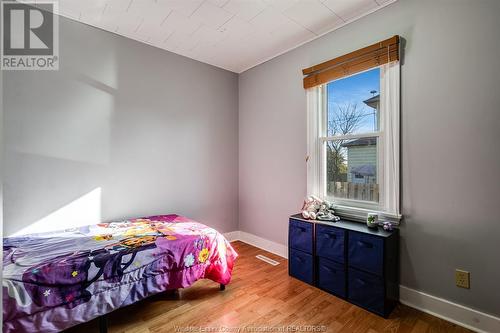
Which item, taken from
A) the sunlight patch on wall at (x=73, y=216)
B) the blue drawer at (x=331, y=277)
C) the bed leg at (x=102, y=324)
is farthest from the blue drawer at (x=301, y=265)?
the sunlight patch on wall at (x=73, y=216)

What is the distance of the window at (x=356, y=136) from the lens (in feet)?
7.44

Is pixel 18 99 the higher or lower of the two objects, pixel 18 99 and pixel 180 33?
the lower

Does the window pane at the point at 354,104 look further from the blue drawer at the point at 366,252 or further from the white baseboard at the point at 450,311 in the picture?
the white baseboard at the point at 450,311

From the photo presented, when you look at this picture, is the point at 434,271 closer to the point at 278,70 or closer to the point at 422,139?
the point at 422,139

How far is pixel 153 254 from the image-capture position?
1983mm

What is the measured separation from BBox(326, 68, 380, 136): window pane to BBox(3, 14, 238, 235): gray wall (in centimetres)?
155

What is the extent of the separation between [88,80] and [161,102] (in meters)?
0.76

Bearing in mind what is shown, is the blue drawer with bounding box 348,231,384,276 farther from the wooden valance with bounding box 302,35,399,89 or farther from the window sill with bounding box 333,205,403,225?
the wooden valance with bounding box 302,35,399,89

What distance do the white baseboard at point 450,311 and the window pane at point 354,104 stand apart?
1480 mm

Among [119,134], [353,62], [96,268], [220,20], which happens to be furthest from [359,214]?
[119,134]

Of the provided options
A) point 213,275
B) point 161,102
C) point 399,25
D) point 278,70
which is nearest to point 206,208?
point 213,275

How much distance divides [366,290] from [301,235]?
0.73 metres

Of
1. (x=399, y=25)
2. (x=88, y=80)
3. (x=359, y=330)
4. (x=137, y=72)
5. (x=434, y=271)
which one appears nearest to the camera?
(x=359, y=330)

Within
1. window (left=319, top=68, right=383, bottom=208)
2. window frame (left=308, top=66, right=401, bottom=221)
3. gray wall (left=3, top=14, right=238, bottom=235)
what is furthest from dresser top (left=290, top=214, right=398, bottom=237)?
gray wall (left=3, top=14, right=238, bottom=235)
